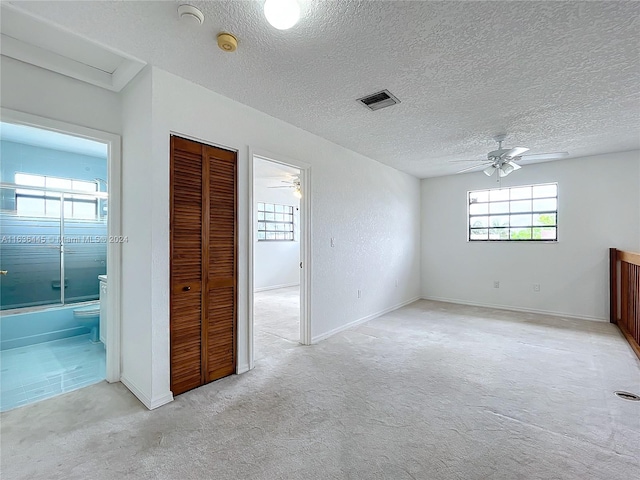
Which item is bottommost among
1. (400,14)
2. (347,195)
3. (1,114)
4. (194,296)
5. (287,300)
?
(287,300)

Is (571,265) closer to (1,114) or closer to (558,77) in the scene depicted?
(558,77)

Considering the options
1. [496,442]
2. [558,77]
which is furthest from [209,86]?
[496,442]

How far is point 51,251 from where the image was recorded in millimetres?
3951

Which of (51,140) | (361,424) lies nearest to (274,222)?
(51,140)

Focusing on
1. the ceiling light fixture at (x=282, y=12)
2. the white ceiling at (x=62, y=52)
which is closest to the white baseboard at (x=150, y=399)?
the white ceiling at (x=62, y=52)

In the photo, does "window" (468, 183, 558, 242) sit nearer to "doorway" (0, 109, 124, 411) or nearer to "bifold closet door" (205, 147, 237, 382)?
"bifold closet door" (205, 147, 237, 382)

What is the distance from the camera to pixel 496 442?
186 cm

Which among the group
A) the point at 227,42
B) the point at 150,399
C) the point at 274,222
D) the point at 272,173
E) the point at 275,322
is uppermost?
the point at 272,173

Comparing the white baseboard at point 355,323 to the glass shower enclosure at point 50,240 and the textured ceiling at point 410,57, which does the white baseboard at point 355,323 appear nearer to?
the textured ceiling at point 410,57

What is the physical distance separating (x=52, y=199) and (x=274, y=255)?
4778 mm

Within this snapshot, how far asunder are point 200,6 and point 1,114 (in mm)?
1766

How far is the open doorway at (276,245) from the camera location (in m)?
5.36

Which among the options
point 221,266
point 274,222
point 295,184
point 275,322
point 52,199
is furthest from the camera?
point 274,222

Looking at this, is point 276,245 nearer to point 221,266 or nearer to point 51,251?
point 51,251
